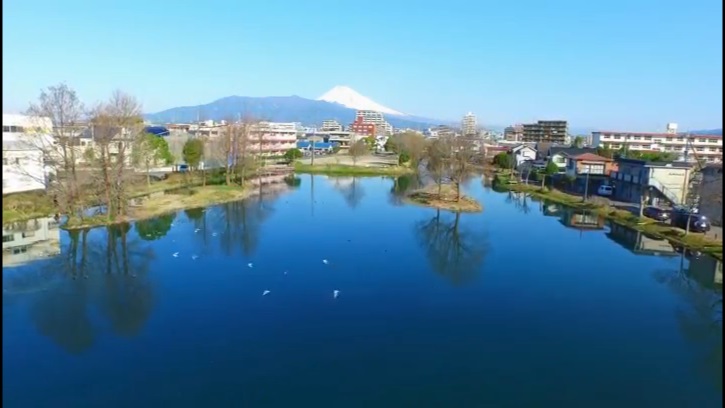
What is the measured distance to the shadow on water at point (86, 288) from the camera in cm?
495

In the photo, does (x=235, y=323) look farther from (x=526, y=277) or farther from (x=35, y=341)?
(x=526, y=277)

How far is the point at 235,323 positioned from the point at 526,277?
13.6 feet

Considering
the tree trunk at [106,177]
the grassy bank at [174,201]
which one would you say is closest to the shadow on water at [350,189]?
the grassy bank at [174,201]

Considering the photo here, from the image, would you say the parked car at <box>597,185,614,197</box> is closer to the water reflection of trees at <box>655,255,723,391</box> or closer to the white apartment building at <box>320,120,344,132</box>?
the water reflection of trees at <box>655,255,723,391</box>

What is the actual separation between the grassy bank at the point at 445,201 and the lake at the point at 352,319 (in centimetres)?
298

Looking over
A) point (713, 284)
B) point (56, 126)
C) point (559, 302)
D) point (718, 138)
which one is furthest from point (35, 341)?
point (718, 138)

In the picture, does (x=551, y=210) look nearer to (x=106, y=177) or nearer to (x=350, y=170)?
(x=350, y=170)

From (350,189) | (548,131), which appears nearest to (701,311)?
(350,189)

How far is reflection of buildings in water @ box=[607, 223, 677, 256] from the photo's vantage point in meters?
8.76

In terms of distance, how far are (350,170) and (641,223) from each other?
42.9 ft

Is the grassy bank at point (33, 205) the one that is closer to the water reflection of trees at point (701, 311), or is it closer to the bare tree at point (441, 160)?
the bare tree at point (441, 160)

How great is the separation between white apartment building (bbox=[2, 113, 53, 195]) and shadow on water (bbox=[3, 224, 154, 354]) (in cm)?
352

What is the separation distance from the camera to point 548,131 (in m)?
41.4

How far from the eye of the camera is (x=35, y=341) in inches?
182
